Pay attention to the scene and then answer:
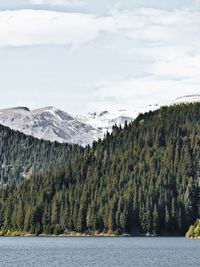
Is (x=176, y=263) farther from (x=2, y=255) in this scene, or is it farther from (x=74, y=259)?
(x=2, y=255)

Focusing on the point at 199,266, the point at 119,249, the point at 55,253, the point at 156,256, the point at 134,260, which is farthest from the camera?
the point at 119,249

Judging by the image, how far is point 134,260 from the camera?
453ft

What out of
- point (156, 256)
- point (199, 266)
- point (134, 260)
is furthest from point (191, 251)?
point (199, 266)

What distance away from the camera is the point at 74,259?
142 metres

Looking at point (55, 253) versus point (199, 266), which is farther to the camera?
point (55, 253)

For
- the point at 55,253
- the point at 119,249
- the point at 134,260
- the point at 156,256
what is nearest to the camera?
the point at 134,260

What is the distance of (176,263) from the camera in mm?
129875

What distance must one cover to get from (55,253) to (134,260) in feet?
88.3

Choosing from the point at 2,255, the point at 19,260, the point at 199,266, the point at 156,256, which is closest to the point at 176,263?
the point at 199,266

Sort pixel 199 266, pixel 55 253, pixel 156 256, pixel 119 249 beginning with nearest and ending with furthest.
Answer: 1. pixel 199 266
2. pixel 156 256
3. pixel 55 253
4. pixel 119 249

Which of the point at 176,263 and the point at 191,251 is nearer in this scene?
the point at 176,263

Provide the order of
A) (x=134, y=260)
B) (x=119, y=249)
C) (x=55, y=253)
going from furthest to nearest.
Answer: (x=119, y=249)
(x=55, y=253)
(x=134, y=260)

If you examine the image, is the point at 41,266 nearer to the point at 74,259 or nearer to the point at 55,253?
the point at 74,259

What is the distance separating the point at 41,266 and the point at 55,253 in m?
34.1
